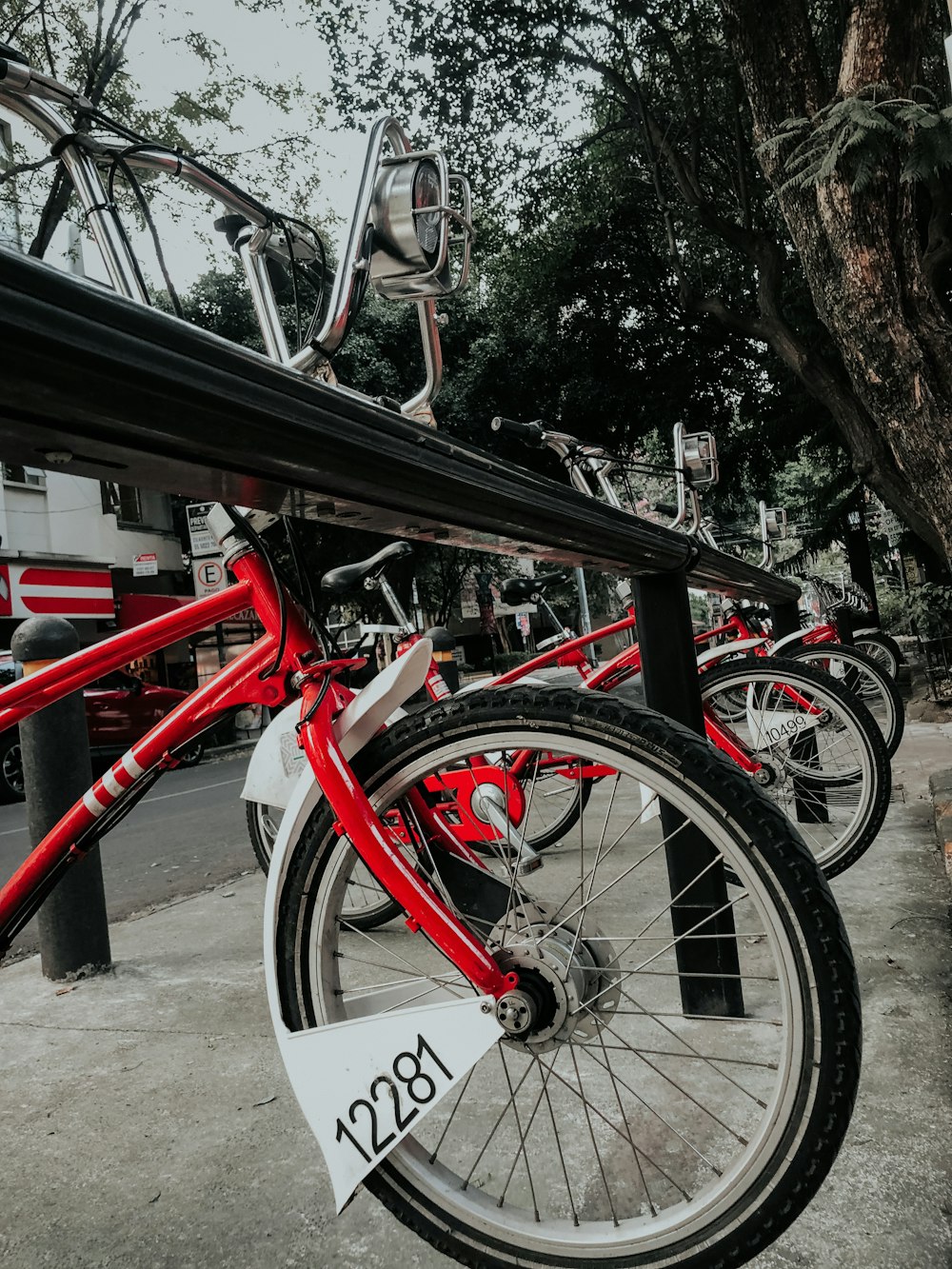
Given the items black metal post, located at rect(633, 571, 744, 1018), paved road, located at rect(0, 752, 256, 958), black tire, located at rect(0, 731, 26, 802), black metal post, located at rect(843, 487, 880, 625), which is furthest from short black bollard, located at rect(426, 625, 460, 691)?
black metal post, located at rect(843, 487, 880, 625)

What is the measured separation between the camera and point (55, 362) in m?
0.78

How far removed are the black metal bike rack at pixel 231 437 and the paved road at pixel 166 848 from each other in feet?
10.6

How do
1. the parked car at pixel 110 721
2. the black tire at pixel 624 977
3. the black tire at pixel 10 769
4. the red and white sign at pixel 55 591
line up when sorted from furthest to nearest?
1. the red and white sign at pixel 55 591
2. the parked car at pixel 110 721
3. the black tire at pixel 10 769
4. the black tire at pixel 624 977

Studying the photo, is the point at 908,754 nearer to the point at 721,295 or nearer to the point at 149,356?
the point at 149,356

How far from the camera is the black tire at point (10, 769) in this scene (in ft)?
30.9

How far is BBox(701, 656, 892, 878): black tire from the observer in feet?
10.4

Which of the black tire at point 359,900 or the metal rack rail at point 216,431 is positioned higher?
the metal rack rail at point 216,431

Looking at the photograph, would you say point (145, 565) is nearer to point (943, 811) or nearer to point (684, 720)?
point (943, 811)

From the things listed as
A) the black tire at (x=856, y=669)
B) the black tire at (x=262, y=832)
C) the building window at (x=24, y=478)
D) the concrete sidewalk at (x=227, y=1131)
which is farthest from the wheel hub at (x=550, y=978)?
the building window at (x=24, y=478)

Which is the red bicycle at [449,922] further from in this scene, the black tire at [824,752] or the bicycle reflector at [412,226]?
the black tire at [824,752]

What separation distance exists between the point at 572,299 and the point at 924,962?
1289 centimetres

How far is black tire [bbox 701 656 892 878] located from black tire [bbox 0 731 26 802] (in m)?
8.27

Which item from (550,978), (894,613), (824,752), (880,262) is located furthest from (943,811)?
(894,613)

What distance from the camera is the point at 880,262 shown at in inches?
222
